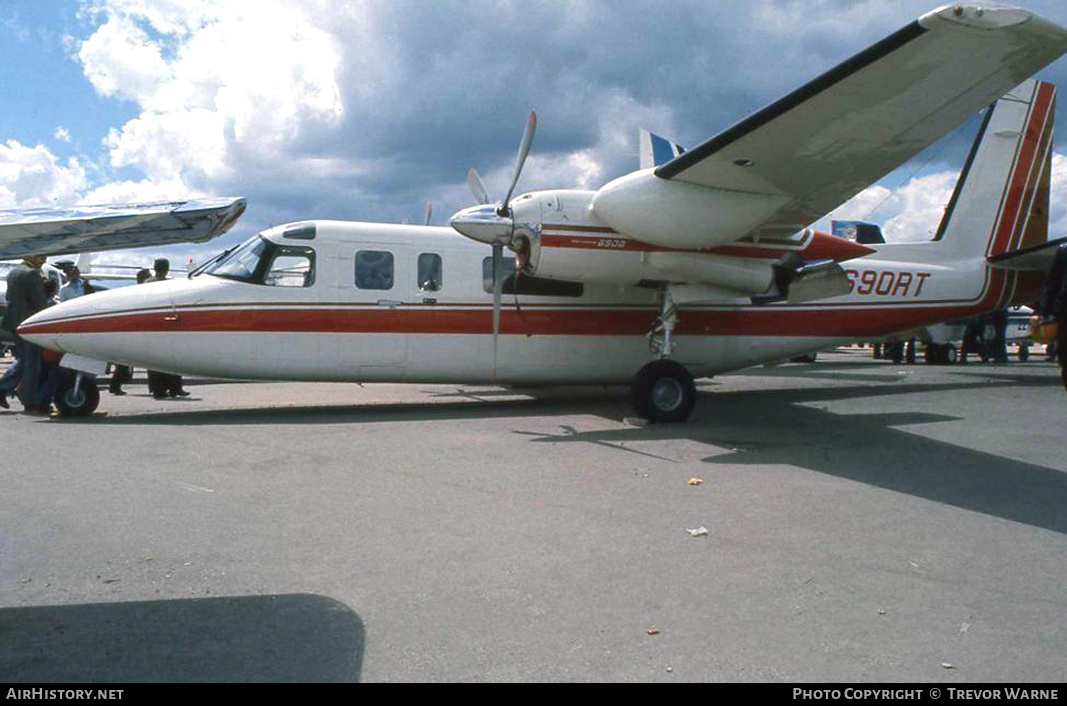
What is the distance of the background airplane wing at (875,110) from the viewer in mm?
5711

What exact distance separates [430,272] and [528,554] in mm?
6754

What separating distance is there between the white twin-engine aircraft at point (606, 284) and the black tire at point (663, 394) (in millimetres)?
26

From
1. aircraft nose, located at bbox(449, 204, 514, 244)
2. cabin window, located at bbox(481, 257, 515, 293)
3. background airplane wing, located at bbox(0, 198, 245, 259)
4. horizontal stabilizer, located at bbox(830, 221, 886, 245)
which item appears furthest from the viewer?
horizontal stabilizer, located at bbox(830, 221, 886, 245)

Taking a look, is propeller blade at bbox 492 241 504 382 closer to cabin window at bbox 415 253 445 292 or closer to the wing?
cabin window at bbox 415 253 445 292

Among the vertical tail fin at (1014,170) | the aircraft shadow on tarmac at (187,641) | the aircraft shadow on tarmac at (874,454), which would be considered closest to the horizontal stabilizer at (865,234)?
the vertical tail fin at (1014,170)

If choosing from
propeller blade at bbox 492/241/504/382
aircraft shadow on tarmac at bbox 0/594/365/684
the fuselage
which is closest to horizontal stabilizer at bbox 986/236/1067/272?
the fuselage

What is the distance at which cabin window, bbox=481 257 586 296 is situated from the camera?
416 inches

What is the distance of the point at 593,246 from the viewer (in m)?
9.19

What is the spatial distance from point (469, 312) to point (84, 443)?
4.90 m

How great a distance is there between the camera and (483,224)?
9.02 metres

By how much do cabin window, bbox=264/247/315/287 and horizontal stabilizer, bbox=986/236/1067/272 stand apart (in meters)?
11.1

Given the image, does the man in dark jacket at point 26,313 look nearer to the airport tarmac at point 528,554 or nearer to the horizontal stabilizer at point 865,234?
the airport tarmac at point 528,554
